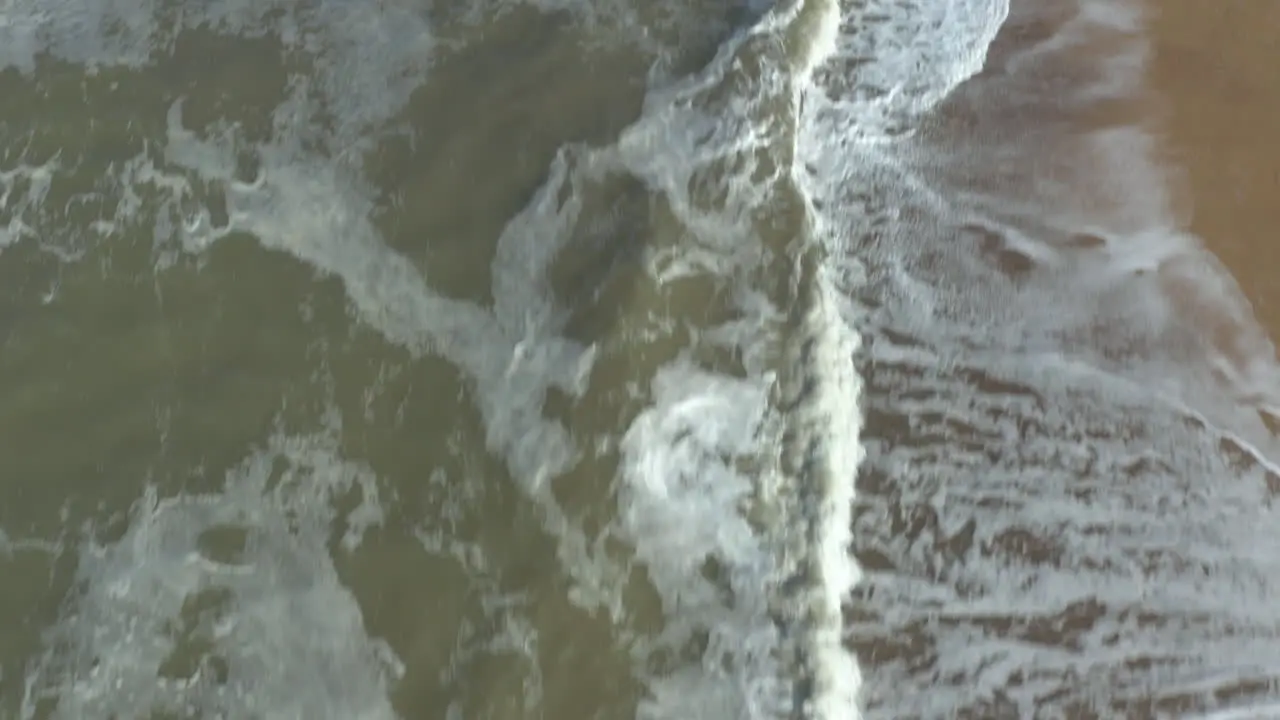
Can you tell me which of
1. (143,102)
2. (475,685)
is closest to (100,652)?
(475,685)

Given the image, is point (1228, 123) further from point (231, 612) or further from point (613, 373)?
point (231, 612)

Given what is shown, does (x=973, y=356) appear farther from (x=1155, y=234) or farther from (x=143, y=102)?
(x=143, y=102)

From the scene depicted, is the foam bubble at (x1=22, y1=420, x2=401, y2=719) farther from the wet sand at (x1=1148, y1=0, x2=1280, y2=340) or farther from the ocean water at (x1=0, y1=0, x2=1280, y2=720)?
the wet sand at (x1=1148, y1=0, x2=1280, y2=340)

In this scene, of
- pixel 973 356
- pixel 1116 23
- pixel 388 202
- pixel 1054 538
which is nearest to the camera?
pixel 1054 538

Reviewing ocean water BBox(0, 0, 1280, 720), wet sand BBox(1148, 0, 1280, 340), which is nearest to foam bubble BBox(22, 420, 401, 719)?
ocean water BBox(0, 0, 1280, 720)

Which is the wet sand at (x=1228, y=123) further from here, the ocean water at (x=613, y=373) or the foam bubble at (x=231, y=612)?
the foam bubble at (x=231, y=612)

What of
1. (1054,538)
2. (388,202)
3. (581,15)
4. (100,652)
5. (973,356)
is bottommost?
(100,652)
